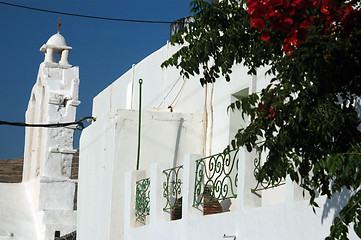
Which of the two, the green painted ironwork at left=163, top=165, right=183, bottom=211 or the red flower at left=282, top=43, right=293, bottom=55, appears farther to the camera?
the green painted ironwork at left=163, top=165, right=183, bottom=211

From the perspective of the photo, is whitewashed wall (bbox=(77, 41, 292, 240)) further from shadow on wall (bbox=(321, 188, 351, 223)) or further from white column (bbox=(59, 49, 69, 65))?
white column (bbox=(59, 49, 69, 65))

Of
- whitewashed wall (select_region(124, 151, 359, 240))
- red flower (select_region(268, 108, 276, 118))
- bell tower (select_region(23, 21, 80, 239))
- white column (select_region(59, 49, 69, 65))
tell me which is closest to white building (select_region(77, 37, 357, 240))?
whitewashed wall (select_region(124, 151, 359, 240))

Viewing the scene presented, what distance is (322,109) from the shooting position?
4.93 m

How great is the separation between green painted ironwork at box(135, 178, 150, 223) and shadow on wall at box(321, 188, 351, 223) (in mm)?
4658

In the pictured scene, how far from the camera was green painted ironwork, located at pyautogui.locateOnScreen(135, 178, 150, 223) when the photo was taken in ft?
36.8

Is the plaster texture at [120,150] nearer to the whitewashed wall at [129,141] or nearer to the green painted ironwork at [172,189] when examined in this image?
the whitewashed wall at [129,141]

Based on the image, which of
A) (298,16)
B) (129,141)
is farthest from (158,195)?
(298,16)

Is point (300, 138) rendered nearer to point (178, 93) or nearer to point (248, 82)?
point (248, 82)

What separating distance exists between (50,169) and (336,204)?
39.3ft

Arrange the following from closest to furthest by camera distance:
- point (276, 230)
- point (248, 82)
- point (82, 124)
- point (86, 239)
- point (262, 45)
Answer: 1. point (262, 45)
2. point (276, 230)
3. point (248, 82)
4. point (86, 239)
5. point (82, 124)

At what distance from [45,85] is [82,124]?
1.59m

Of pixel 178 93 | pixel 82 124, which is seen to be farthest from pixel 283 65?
pixel 82 124

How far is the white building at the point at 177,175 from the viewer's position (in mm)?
8281

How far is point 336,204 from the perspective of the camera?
263 inches
